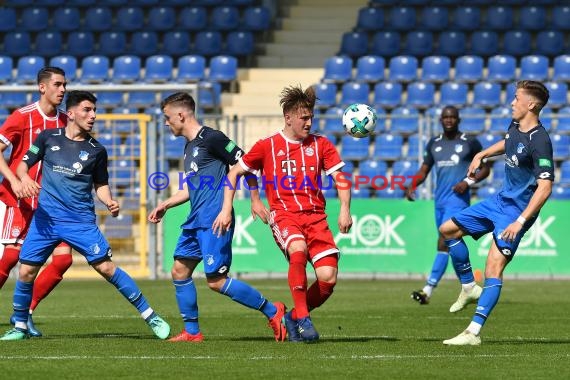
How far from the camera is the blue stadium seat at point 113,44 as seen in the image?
28.0 metres

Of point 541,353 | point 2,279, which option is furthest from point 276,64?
point 541,353

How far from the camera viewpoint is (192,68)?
26422mm

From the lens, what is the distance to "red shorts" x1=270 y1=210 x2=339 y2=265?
9.90m

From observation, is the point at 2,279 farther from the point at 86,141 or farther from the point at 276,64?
the point at 276,64

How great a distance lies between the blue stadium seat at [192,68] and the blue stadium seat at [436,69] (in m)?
4.76

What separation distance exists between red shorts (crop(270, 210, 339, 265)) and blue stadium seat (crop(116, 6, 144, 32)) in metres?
19.1

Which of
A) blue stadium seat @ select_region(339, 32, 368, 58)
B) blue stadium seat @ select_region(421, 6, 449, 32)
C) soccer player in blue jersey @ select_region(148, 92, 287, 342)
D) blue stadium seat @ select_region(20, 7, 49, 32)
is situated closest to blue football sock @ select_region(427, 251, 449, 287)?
soccer player in blue jersey @ select_region(148, 92, 287, 342)

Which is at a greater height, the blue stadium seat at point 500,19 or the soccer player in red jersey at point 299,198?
the blue stadium seat at point 500,19

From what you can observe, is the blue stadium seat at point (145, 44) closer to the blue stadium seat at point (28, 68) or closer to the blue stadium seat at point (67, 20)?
the blue stadium seat at point (67, 20)

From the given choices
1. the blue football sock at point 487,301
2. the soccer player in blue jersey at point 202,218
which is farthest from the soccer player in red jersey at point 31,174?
the blue football sock at point 487,301

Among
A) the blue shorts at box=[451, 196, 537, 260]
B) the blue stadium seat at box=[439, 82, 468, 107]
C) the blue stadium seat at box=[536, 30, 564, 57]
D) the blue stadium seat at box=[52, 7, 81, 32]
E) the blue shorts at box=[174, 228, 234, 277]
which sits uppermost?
the blue stadium seat at box=[52, 7, 81, 32]

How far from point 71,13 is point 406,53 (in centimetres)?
801

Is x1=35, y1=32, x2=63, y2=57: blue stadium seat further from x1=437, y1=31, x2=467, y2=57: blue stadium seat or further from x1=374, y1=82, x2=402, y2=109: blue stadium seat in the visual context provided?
x1=437, y1=31, x2=467, y2=57: blue stadium seat

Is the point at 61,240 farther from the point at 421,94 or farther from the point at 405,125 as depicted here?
the point at 421,94
